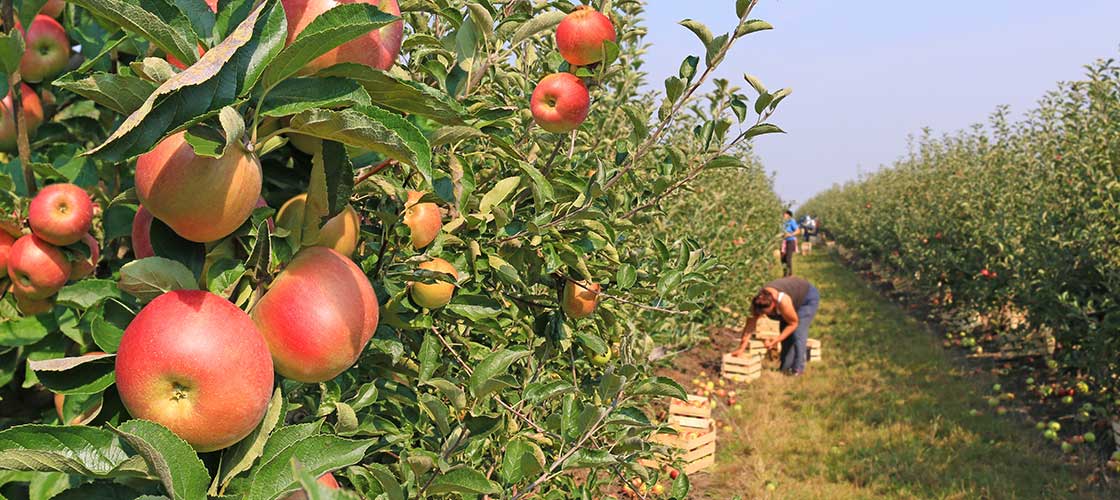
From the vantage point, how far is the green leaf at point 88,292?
1011 mm

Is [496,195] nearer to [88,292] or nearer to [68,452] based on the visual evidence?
[88,292]

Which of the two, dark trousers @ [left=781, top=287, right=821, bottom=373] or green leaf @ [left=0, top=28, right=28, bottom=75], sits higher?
green leaf @ [left=0, top=28, right=28, bottom=75]

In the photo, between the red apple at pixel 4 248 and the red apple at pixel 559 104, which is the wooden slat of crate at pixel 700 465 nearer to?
the red apple at pixel 559 104

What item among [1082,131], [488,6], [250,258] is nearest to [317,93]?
[250,258]

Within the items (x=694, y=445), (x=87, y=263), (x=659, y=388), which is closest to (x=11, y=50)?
(x=87, y=263)

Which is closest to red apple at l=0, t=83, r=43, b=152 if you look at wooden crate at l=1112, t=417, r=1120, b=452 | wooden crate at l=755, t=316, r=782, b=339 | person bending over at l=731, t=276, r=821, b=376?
wooden crate at l=1112, t=417, r=1120, b=452

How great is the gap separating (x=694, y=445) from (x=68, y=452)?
4796 millimetres

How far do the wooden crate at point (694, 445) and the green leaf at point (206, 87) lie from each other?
4545mm

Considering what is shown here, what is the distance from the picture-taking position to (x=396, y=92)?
0.81 metres

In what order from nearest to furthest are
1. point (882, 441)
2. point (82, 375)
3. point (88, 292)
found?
point (82, 375) → point (88, 292) → point (882, 441)

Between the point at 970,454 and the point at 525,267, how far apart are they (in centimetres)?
510

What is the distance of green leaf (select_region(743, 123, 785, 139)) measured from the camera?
1.79m

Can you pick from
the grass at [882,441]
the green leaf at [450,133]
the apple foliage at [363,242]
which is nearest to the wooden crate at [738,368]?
the grass at [882,441]

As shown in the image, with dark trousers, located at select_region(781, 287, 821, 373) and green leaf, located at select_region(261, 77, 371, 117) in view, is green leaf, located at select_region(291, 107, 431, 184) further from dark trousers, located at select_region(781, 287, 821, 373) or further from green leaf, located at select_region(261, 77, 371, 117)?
dark trousers, located at select_region(781, 287, 821, 373)
